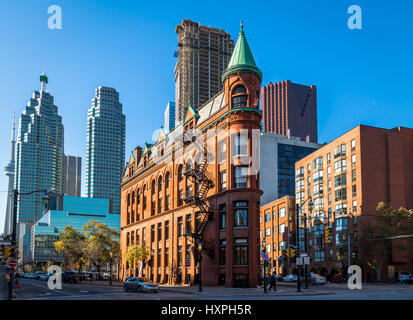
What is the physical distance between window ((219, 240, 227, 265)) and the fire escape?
1.22 metres

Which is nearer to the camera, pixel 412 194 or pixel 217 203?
→ pixel 217 203

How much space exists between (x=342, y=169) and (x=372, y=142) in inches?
289

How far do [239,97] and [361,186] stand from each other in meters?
37.7

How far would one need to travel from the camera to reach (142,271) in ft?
254

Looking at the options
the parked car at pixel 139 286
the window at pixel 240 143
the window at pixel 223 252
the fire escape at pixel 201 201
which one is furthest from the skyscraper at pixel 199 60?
the parked car at pixel 139 286

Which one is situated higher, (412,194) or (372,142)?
(372,142)

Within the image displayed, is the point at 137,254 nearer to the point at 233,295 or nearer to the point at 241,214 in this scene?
the point at 241,214

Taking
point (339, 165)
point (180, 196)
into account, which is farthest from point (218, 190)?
point (339, 165)

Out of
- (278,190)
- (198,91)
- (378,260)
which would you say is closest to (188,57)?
(198,91)

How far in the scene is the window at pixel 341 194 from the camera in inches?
3354

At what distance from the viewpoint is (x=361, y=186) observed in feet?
264

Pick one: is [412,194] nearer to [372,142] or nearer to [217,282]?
[372,142]

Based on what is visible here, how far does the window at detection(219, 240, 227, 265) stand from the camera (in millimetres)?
51656

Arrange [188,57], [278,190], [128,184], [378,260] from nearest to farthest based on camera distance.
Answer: [378,260], [128,184], [278,190], [188,57]
